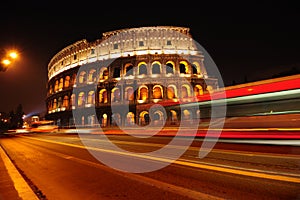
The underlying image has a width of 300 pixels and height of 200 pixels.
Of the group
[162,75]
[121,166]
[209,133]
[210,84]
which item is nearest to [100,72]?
[162,75]

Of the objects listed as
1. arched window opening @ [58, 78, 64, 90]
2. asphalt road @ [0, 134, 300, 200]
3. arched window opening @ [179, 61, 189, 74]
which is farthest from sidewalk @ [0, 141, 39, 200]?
arched window opening @ [58, 78, 64, 90]

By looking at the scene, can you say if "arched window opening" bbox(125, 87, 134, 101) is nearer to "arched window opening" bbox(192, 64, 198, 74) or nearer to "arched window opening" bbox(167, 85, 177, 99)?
"arched window opening" bbox(167, 85, 177, 99)

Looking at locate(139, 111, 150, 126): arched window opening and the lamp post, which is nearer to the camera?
the lamp post

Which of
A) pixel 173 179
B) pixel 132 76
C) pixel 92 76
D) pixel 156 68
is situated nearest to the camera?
pixel 173 179

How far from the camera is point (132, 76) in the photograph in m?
33.9

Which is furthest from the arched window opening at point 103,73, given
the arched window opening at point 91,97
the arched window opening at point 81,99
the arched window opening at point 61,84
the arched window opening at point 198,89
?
the arched window opening at point 198,89

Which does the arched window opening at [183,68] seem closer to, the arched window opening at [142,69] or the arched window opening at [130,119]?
the arched window opening at [142,69]

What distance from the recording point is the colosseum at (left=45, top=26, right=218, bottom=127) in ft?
109

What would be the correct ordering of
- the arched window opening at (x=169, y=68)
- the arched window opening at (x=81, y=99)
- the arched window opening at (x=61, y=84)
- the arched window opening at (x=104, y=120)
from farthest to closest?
the arched window opening at (x=61, y=84) < the arched window opening at (x=81, y=99) < the arched window opening at (x=104, y=120) < the arched window opening at (x=169, y=68)

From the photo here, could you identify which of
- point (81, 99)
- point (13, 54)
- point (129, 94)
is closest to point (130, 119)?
point (129, 94)

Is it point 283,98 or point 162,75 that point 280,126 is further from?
point 162,75

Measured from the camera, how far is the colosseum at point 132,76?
33281 mm

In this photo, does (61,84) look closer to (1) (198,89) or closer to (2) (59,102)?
(2) (59,102)

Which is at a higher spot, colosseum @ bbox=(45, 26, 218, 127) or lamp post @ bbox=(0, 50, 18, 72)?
colosseum @ bbox=(45, 26, 218, 127)
